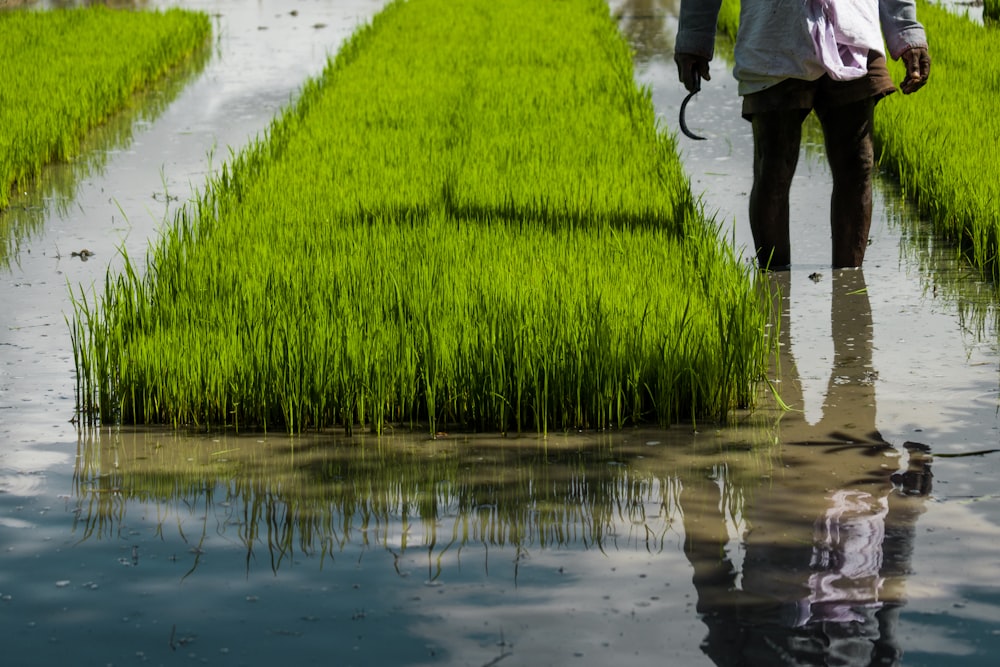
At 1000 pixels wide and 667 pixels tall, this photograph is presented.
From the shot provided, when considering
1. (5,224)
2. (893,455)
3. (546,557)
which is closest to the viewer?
(546,557)

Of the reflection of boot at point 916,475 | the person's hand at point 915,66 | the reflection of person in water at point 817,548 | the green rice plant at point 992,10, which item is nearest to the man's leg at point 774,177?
the person's hand at point 915,66

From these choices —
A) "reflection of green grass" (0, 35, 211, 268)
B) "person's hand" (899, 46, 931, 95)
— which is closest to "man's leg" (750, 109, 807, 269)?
"person's hand" (899, 46, 931, 95)

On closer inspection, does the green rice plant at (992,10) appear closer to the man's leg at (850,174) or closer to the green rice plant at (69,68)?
the green rice plant at (69,68)

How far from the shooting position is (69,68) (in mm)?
10070

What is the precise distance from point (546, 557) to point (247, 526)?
65 cm

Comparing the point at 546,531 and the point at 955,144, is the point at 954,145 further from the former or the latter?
the point at 546,531

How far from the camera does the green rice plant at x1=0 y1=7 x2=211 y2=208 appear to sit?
309 inches

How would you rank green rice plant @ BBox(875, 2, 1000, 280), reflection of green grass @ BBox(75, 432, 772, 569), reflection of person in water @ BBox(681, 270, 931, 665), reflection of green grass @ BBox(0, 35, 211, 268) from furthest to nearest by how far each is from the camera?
reflection of green grass @ BBox(0, 35, 211, 268), green rice plant @ BBox(875, 2, 1000, 280), reflection of green grass @ BBox(75, 432, 772, 569), reflection of person in water @ BBox(681, 270, 931, 665)

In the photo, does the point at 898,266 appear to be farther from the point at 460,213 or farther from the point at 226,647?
the point at 226,647

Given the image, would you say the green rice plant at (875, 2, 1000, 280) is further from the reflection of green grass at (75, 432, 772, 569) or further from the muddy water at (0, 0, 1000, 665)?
the reflection of green grass at (75, 432, 772, 569)

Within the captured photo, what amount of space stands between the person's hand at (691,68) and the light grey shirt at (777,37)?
22 millimetres

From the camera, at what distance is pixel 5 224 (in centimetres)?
667

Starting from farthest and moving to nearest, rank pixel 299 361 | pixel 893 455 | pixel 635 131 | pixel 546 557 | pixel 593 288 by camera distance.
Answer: pixel 635 131 → pixel 593 288 → pixel 299 361 → pixel 893 455 → pixel 546 557

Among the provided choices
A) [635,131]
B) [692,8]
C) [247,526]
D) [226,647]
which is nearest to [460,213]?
[692,8]
